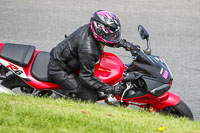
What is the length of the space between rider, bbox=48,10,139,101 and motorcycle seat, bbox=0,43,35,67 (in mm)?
312

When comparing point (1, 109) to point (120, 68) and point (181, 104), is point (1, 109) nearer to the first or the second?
point (120, 68)

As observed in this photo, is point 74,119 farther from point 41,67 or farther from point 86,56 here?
point 41,67

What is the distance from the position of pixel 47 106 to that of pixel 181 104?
179 cm

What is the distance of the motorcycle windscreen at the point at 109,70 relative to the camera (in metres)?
5.40

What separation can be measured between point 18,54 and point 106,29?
130 centimetres

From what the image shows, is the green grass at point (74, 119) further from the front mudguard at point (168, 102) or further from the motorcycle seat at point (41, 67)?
the motorcycle seat at point (41, 67)

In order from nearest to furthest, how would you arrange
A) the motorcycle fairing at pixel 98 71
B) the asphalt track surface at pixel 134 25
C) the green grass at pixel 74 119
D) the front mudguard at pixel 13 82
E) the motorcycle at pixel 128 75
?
the green grass at pixel 74 119 → the motorcycle at pixel 128 75 → the motorcycle fairing at pixel 98 71 → the front mudguard at pixel 13 82 → the asphalt track surface at pixel 134 25

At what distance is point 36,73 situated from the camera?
18.2 feet

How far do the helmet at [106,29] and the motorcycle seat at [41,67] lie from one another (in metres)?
0.92

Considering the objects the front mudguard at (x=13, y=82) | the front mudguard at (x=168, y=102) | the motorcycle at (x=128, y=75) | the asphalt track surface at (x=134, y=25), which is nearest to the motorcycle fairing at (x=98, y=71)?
the motorcycle at (x=128, y=75)

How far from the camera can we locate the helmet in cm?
516

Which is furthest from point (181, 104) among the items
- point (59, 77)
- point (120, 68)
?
point (59, 77)

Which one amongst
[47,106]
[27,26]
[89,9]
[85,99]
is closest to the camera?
[47,106]

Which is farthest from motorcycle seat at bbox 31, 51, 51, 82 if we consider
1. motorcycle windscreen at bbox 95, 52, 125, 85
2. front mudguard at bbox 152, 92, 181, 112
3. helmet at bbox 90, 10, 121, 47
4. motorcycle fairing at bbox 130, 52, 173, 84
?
front mudguard at bbox 152, 92, 181, 112
